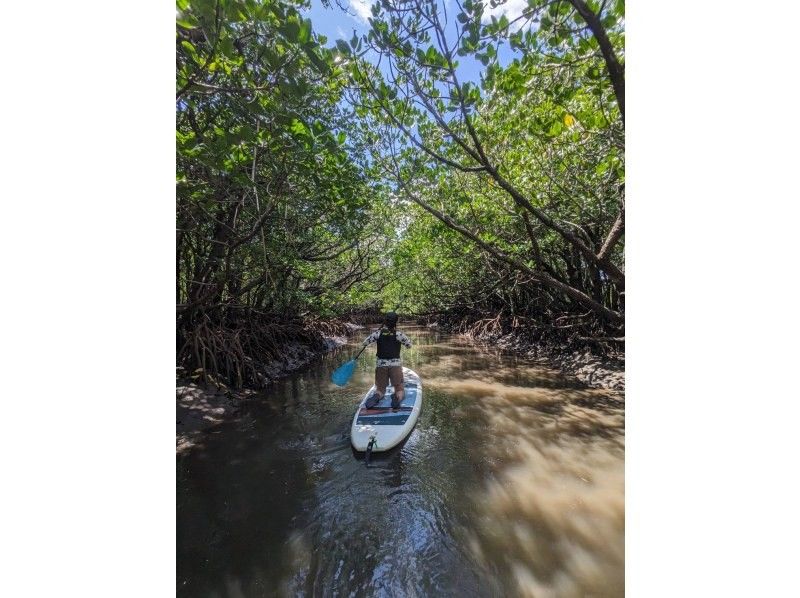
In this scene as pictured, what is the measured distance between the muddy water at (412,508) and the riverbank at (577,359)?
1798mm

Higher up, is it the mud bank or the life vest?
the life vest

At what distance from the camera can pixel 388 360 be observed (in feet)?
20.4

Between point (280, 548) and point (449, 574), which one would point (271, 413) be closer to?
point (280, 548)

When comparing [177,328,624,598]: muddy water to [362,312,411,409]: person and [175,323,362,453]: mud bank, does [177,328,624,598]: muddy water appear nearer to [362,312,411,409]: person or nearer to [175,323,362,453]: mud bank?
[175,323,362,453]: mud bank

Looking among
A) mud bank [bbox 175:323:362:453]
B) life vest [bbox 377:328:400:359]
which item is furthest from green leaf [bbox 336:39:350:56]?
mud bank [bbox 175:323:362:453]

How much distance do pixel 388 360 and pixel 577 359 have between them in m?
6.65

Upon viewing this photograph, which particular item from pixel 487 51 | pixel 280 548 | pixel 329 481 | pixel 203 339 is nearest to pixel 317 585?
pixel 280 548

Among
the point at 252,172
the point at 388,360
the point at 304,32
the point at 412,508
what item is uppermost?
the point at 304,32

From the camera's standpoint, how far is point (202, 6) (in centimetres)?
214

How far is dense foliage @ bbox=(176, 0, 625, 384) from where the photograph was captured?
9.01ft

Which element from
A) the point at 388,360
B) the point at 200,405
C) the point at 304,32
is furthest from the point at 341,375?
the point at 304,32

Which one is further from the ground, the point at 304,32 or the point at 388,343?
the point at 304,32

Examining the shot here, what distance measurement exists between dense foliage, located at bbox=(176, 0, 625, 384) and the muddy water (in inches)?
84.7

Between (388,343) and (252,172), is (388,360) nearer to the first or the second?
(388,343)
